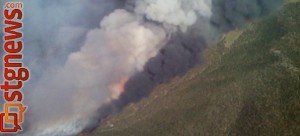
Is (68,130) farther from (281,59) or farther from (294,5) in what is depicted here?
(294,5)

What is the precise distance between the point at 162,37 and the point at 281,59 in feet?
144

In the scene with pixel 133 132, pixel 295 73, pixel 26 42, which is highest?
pixel 26 42

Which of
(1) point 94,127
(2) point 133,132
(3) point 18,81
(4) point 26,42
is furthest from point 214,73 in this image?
(3) point 18,81

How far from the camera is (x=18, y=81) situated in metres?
61.5

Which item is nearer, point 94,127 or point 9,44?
point 9,44

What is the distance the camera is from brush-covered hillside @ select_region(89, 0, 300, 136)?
135 m

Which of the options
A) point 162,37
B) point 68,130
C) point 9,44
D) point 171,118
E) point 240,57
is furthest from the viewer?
point 240,57

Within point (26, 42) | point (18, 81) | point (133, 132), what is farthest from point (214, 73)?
point (18, 81)

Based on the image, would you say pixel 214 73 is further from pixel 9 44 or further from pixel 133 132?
pixel 9 44

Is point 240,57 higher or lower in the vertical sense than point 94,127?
higher

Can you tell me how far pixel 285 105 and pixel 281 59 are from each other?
20.0m

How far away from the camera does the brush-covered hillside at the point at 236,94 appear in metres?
135

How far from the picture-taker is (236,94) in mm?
146000

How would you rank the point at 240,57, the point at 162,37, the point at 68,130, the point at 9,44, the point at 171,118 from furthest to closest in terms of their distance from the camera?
the point at 240,57, the point at 171,118, the point at 68,130, the point at 162,37, the point at 9,44
